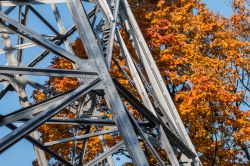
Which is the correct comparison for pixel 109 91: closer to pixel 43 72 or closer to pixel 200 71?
pixel 43 72

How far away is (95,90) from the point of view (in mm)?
5000

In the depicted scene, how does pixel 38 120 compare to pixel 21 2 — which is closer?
pixel 38 120

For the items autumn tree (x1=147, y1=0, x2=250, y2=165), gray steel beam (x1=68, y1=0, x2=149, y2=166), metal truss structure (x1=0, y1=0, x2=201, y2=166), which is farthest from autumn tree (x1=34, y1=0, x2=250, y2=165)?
gray steel beam (x1=68, y1=0, x2=149, y2=166)

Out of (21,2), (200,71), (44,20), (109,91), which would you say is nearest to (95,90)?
(109,91)

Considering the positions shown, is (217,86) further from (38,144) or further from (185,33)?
(38,144)

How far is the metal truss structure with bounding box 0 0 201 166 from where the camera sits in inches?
179

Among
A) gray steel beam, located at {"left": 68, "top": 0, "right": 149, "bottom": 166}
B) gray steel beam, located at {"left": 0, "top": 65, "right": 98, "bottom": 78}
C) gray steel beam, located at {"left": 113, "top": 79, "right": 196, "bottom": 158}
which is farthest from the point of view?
gray steel beam, located at {"left": 113, "top": 79, "right": 196, "bottom": 158}

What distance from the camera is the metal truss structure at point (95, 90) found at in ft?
14.9

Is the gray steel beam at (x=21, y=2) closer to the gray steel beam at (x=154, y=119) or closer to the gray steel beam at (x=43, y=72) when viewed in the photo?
the gray steel beam at (x=43, y=72)

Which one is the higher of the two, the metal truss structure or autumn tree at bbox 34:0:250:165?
autumn tree at bbox 34:0:250:165

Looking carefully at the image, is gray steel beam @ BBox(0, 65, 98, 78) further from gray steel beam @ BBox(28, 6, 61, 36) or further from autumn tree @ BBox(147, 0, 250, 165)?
autumn tree @ BBox(147, 0, 250, 165)

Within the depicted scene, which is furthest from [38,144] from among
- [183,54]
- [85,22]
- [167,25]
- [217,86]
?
[167,25]

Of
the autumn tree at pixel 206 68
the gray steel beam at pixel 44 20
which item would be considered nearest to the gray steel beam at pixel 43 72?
the gray steel beam at pixel 44 20

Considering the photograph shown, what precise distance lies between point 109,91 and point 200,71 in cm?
693
